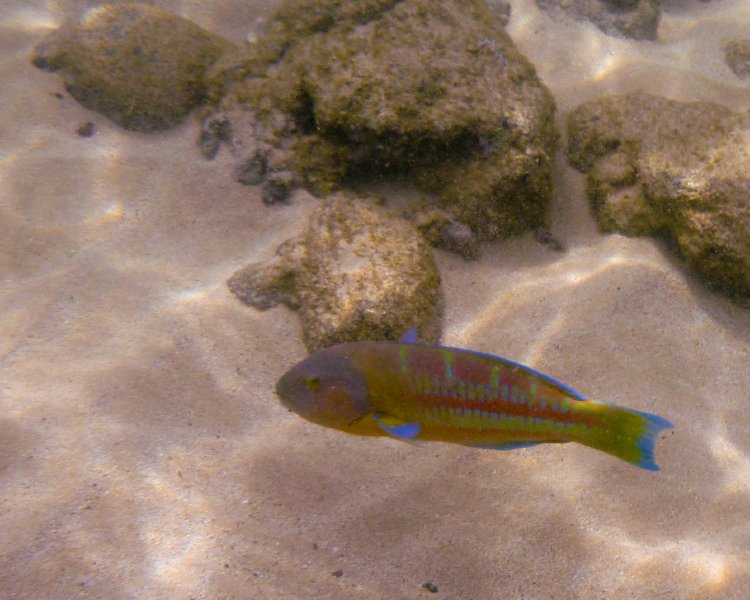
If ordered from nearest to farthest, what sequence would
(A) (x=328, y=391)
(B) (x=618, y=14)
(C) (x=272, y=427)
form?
(A) (x=328, y=391), (C) (x=272, y=427), (B) (x=618, y=14)

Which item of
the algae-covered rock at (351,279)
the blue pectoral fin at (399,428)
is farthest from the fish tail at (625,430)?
the algae-covered rock at (351,279)

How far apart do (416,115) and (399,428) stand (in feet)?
9.23

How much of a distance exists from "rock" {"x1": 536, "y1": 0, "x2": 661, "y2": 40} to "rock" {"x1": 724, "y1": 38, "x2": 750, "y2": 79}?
86 cm

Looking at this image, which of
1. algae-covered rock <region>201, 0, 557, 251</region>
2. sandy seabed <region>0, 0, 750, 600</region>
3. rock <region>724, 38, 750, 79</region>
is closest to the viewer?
sandy seabed <region>0, 0, 750, 600</region>

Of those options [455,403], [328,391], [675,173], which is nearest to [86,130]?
[328,391]

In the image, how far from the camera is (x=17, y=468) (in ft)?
9.56

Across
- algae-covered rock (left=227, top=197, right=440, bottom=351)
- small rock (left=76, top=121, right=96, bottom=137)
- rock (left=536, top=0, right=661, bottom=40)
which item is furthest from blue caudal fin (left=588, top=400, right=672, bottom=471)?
rock (left=536, top=0, right=661, bottom=40)

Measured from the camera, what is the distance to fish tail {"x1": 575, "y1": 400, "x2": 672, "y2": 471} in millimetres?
2033

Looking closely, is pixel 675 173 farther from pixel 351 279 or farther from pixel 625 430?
pixel 625 430

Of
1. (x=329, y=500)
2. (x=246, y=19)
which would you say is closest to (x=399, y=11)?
(x=246, y=19)

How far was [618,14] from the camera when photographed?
6.41 metres

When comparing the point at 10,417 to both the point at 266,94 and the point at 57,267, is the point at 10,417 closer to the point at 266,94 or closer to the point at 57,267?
the point at 57,267

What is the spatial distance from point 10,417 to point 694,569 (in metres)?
4.08

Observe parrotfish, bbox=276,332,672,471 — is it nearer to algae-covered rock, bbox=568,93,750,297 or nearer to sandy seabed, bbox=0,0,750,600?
sandy seabed, bbox=0,0,750,600
